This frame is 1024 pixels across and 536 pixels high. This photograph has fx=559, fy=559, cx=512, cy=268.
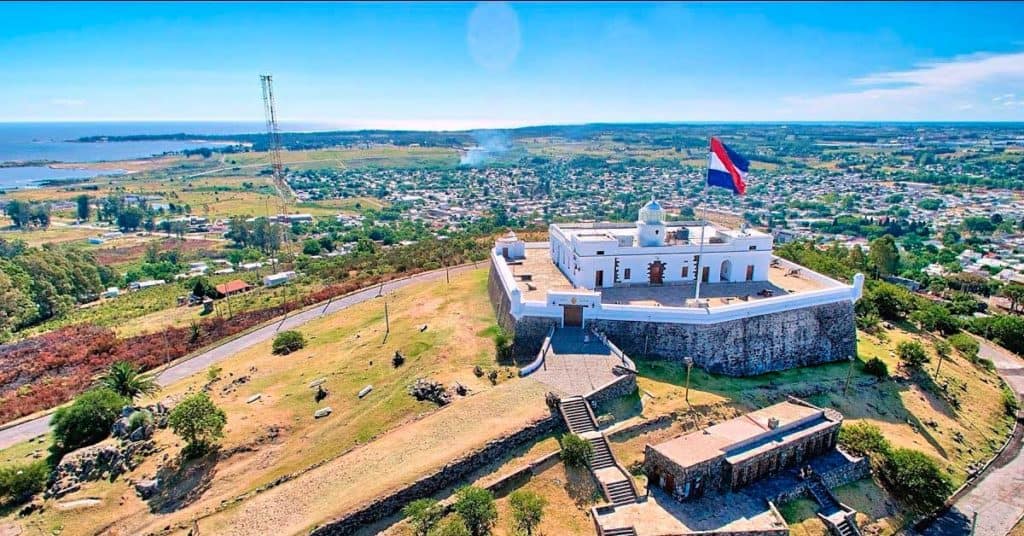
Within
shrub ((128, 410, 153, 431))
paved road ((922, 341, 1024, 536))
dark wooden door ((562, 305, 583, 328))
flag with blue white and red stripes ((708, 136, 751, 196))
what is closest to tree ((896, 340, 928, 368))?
paved road ((922, 341, 1024, 536))

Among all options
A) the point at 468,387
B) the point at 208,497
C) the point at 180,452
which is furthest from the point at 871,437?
the point at 180,452

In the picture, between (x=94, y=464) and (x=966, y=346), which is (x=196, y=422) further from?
(x=966, y=346)

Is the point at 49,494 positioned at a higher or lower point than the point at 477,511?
lower

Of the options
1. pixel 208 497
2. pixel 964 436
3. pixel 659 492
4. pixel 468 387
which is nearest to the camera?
pixel 659 492

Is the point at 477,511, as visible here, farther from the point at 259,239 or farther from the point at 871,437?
the point at 259,239

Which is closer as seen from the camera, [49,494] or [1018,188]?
[49,494]

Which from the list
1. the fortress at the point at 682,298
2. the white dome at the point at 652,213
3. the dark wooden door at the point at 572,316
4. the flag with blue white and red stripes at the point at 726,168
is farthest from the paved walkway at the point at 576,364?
the flag with blue white and red stripes at the point at 726,168

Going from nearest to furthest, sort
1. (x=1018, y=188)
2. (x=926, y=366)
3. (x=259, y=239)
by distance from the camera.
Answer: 1. (x=926, y=366)
2. (x=259, y=239)
3. (x=1018, y=188)
